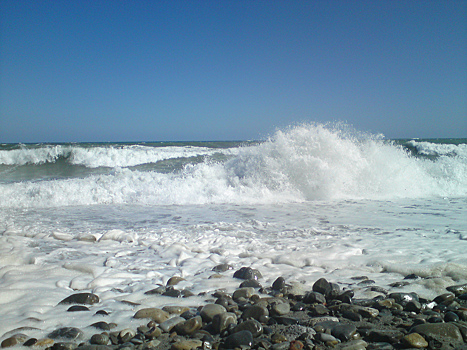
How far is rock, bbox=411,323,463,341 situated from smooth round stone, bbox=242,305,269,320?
91 cm

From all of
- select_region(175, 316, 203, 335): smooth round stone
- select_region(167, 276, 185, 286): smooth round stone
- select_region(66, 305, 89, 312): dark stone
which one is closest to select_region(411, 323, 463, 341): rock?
select_region(175, 316, 203, 335): smooth round stone

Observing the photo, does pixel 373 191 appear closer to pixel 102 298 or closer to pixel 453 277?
pixel 453 277

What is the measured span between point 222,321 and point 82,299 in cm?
111

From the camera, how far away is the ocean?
2.64 meters

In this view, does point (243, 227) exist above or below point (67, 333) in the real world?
below

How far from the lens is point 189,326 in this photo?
1939 mm

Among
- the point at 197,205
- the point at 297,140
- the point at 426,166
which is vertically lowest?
the point at 197,205

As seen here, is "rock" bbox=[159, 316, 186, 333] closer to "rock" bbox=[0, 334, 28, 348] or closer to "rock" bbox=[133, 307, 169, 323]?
"rock" bbox=[133, 307, 169, 323]

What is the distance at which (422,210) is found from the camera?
6145 millimetres

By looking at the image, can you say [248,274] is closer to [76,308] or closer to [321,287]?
[321,287]

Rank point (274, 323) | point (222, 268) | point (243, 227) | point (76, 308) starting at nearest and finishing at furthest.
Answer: point (274, 323) → point (76, 308) → point (222, 268) → point (243, 227)

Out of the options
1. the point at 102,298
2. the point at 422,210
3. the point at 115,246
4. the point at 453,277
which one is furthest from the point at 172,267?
the point at 422,210

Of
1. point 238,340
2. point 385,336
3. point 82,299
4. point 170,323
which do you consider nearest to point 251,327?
point 238,340

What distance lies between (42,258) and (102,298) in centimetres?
141
